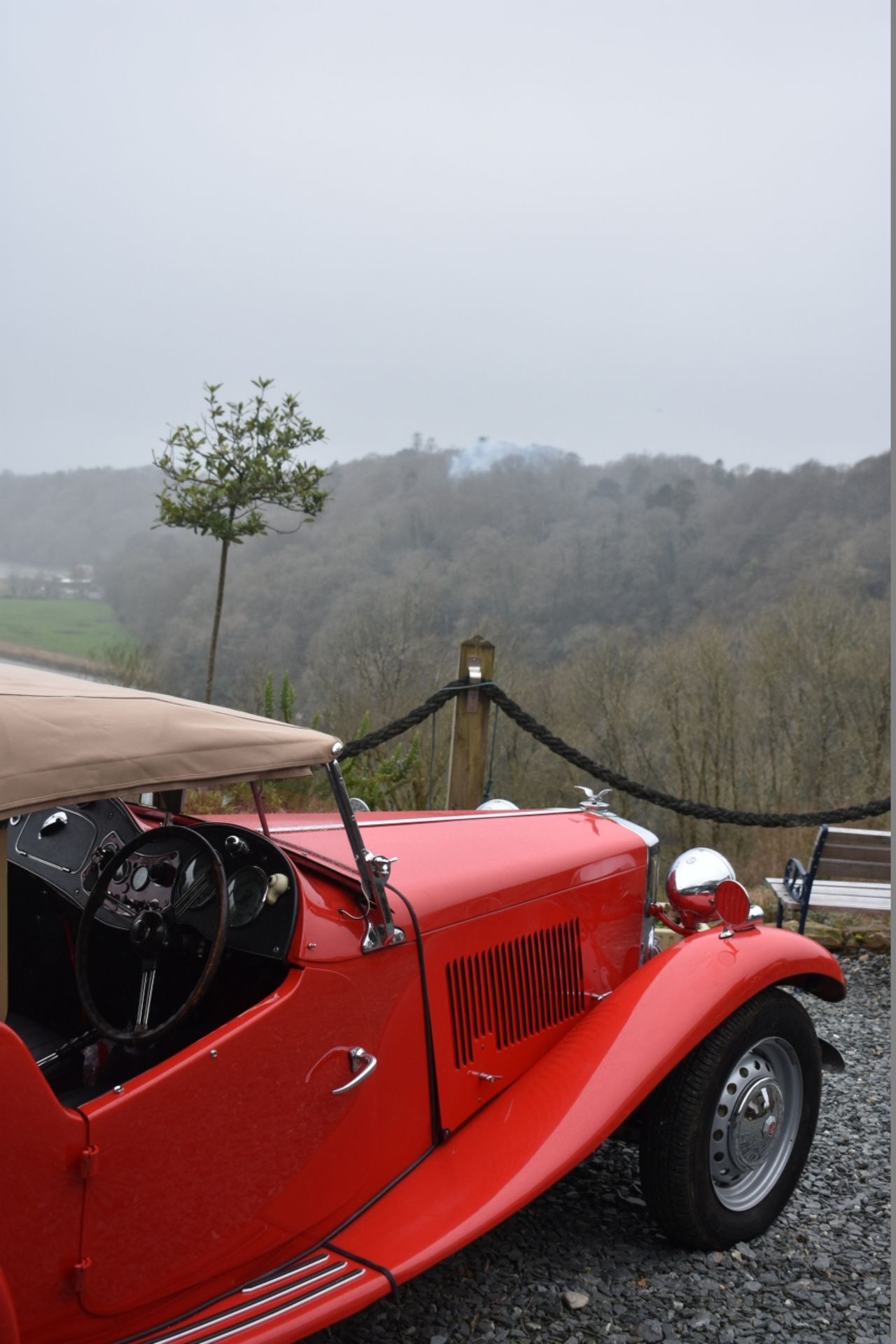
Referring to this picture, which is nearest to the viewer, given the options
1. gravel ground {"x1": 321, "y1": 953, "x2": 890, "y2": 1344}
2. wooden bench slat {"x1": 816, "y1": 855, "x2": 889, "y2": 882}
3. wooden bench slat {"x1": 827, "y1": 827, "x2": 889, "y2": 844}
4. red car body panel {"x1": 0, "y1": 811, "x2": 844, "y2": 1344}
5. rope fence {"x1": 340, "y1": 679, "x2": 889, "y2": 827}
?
red car body panel {"x1": 0, "y1": 811, "x2": 844, "y2": 1344}

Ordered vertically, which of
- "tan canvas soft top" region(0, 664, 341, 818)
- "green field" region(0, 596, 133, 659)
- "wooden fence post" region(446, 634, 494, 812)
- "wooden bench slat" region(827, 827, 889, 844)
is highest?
"green field" region(0, 596, 133, 659)

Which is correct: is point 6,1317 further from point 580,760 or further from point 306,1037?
point 580,760

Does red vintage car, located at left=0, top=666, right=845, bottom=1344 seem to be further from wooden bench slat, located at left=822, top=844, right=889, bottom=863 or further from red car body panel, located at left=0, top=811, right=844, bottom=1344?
wooden bench slat, located at left=822, top=844, right=889, bottom=863

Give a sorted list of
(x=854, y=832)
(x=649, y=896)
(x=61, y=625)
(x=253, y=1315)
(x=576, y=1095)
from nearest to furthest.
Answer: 1. (x=253, y=1315)
2. (x=576, y=1095)
3. (x=649, y=896)
4. (x=854, y=832)
5. (x=61, y=625)

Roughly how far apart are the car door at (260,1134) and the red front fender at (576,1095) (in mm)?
116

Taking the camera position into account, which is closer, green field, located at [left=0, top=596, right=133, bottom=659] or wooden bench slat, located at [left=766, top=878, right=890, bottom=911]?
wooden bench slat, located at [left=766, top=878, right=890, bottom=911]

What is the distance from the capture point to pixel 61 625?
10641mm

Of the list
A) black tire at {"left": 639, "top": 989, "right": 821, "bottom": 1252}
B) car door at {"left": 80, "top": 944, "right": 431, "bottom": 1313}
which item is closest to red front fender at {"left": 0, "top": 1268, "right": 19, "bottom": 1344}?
car door at {"left": 80, "top": 944, "right": 431, "bottom": 1313}

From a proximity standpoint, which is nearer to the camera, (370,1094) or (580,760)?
(370,1094)

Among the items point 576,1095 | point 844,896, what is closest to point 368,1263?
point 576,1095

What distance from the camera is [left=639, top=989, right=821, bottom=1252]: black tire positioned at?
3053mm

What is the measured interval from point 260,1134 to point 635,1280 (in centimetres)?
140

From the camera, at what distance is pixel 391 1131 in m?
2.66

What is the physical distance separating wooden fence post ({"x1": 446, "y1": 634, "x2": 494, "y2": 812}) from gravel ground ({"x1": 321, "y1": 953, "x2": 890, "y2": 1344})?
3.30 metres
